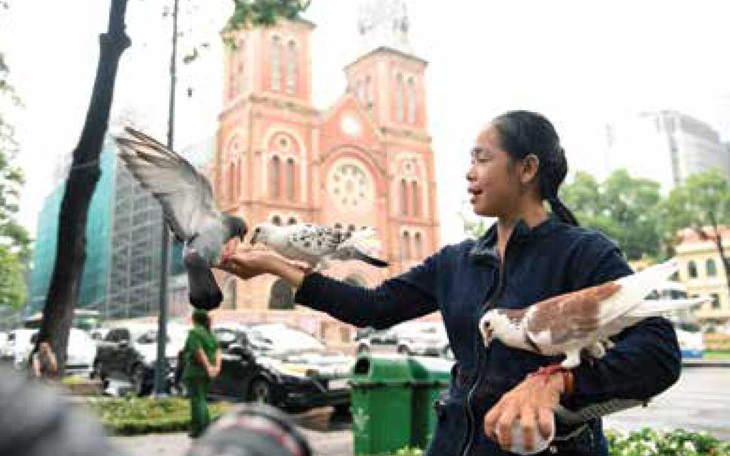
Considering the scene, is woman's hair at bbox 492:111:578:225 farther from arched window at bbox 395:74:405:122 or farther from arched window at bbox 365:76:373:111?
arched window at bbox 365:76:373:111

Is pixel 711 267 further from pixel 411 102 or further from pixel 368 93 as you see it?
pixel 368 93

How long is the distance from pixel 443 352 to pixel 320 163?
23425 millimetres

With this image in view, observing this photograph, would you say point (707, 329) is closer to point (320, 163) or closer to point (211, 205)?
point (320, 163)

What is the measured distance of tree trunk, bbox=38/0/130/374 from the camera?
33.4 feet

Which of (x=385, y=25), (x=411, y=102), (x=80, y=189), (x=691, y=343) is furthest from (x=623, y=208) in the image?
(x=80, y=189)

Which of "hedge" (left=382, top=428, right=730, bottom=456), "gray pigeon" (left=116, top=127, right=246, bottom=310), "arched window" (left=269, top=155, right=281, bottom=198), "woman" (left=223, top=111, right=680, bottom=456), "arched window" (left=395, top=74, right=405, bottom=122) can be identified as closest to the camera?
"woman" (left=223, top=111, right=680, bottom=456)

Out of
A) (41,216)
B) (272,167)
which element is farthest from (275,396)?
(41,216)

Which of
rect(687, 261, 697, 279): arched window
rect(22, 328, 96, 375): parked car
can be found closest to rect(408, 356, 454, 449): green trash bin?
rect(22, 328, 96, 375): parked car

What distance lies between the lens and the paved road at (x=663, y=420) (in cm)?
827

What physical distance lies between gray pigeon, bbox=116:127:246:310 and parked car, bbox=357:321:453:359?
22.0 metres

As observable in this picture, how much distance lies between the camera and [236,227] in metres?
2.45

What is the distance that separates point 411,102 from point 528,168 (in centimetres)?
5111

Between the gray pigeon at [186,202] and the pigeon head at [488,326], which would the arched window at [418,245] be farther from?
the pigeon head at [488,326]

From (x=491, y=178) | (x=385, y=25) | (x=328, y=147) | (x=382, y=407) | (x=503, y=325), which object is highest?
(x=385, y=25)
